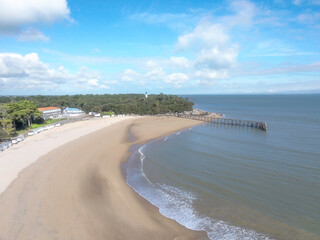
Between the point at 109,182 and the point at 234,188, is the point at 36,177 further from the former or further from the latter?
the point at 234,188

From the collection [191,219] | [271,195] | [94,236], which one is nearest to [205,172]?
[271,195]

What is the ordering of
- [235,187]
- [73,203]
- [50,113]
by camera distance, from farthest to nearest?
Result: [50,113], [235,187], [73,203]

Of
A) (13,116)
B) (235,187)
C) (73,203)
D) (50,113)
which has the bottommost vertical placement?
(235,187)

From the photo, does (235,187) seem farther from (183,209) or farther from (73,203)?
(73,203)

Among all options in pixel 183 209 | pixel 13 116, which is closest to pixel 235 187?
pixel 183 209

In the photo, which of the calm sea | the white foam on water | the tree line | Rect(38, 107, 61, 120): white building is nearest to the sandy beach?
the white foam on water
